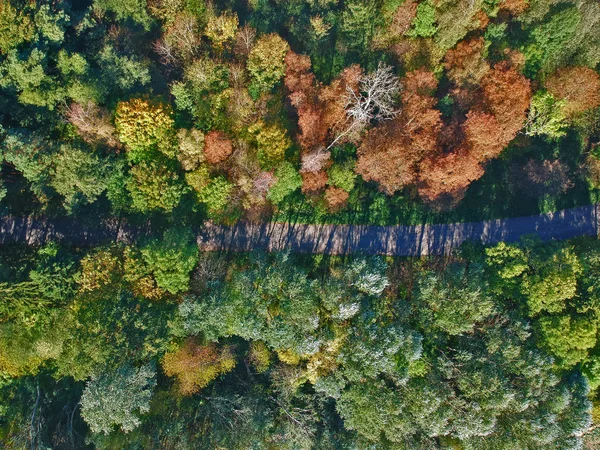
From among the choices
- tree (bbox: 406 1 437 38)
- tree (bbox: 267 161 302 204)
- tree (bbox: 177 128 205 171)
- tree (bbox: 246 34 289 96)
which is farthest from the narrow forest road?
tree (bbox: 406 1 437 38)

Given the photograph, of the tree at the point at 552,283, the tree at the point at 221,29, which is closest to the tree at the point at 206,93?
the tree at the point at 221,29

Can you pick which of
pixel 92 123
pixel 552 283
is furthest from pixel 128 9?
pixel 552 283

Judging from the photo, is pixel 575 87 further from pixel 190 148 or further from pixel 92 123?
pixel 92 123

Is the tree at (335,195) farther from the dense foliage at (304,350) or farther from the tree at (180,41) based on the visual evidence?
the tree at (180,41)

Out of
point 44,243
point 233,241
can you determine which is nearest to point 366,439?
point 233,241

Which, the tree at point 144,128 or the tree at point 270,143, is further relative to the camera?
the tree at point 270,143

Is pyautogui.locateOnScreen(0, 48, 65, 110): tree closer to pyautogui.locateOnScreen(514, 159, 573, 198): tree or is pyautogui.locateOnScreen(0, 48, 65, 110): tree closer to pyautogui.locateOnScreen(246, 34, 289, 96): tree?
pyautogui.locateOnScreen(246, 34, 289, 96): tree
